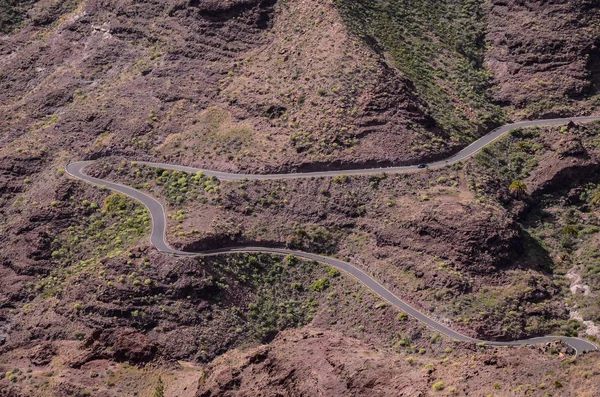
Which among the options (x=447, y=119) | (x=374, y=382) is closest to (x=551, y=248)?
(x=447, y=119)

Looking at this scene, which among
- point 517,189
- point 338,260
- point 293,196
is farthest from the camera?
point 517,189

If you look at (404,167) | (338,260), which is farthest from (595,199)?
(338,260)

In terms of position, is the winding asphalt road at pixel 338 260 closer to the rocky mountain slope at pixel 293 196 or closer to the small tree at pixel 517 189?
the rocky mountain slope at pixel 293 196

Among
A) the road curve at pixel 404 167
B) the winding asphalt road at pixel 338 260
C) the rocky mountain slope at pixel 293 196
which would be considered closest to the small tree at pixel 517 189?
the rocky mountain slope at pixel 293 196

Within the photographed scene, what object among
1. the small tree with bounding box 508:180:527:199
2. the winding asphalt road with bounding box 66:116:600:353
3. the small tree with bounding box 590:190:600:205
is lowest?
the winding asphalt road with bounding box 66:116:600:353

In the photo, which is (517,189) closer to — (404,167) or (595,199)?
(595,199)

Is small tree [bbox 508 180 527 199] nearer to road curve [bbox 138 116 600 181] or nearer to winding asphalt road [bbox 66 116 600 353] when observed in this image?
road curve [bbox 138 116 600 181]

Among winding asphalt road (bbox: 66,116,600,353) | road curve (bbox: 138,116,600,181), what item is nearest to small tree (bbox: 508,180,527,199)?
road curve (bbox: 138,116,600,181)

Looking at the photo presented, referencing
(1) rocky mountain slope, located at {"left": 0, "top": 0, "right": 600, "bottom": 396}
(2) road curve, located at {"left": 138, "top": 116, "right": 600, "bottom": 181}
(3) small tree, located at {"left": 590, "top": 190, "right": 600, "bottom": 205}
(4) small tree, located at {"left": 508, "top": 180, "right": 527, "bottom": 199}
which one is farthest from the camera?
(2) road curve, located at {"left": 138, "top": 116, "right": 600, "bottom": 181}

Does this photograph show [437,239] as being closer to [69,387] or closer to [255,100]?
[255,100]
